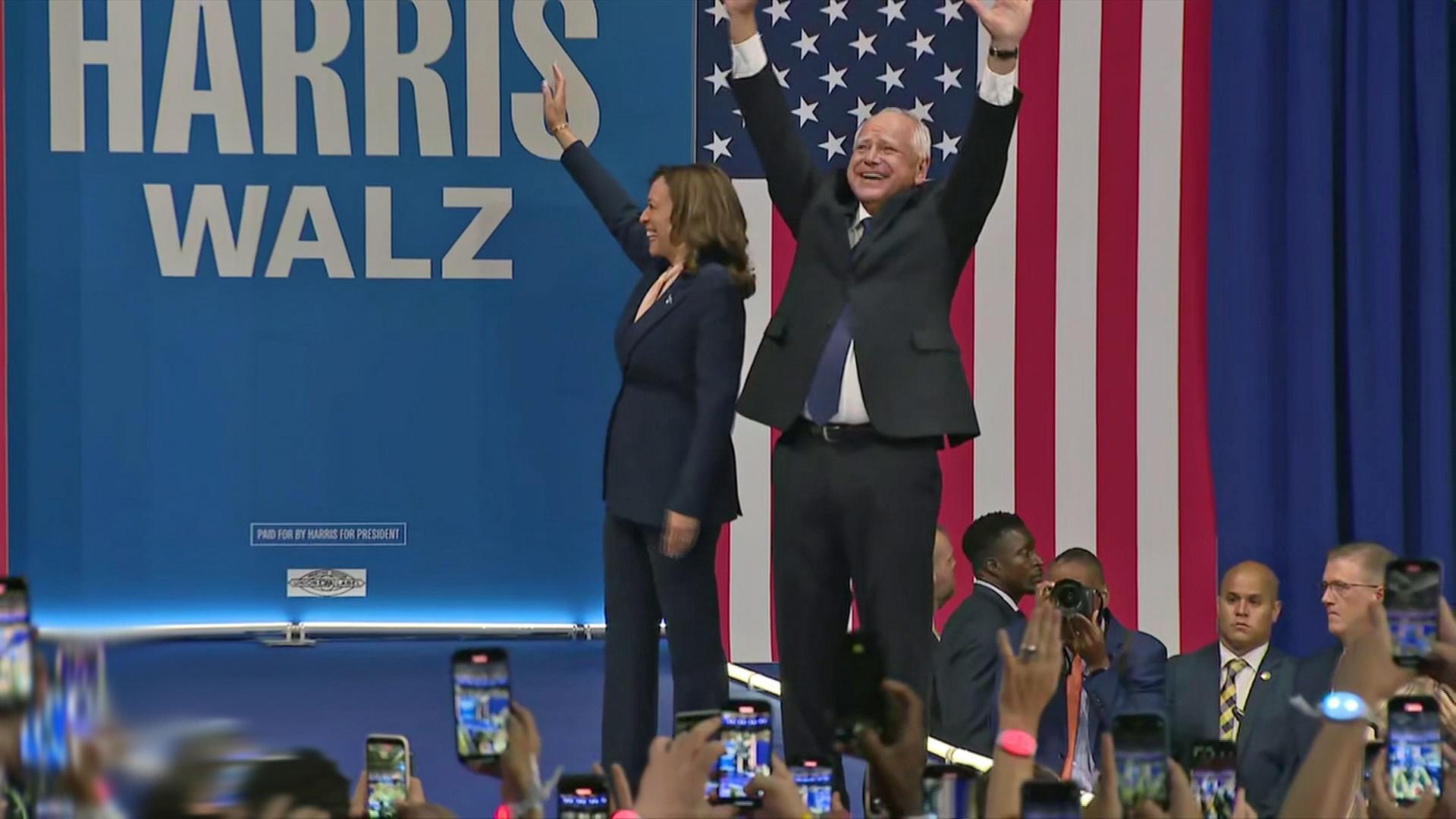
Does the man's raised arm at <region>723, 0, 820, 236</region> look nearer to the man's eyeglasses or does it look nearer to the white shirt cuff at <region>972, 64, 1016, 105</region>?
the white shirt cuff at <region>972, 64, 1016, 105</region>

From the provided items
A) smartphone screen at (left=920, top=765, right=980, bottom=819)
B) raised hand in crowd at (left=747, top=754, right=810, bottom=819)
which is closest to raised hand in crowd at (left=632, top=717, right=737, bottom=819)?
raised hand in crowd at (left=747, top=754, right=810, bottom=819)

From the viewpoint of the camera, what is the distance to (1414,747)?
2172mm

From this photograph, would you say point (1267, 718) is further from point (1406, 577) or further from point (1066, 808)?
point (1066, 808)

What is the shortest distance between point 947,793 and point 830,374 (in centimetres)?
133

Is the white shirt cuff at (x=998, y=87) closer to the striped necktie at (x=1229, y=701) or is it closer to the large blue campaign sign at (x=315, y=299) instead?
the striped necktie at (x=1229, y=701)

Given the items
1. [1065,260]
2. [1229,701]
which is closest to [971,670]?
[1229,701]

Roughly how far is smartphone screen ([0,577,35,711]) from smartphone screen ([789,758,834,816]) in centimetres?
92

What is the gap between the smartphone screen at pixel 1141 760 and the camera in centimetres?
183

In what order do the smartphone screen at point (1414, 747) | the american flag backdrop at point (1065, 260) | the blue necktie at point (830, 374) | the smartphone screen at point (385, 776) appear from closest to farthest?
the smartphone screen at point (385, 776), the smartphone screen at point (1414, 747), the blue necktie at point (830, 374), the american flag backdrop at point (1065, 260)

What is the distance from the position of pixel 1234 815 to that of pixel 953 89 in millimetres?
4496

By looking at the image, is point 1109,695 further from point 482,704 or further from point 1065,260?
point 1065,260

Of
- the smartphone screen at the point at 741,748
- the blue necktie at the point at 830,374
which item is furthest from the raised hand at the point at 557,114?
the smartphone screen at the point at 741,748

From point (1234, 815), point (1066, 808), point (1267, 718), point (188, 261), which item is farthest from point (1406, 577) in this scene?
point (188, 261)

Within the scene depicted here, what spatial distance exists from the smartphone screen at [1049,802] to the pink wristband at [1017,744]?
0.53 feet
